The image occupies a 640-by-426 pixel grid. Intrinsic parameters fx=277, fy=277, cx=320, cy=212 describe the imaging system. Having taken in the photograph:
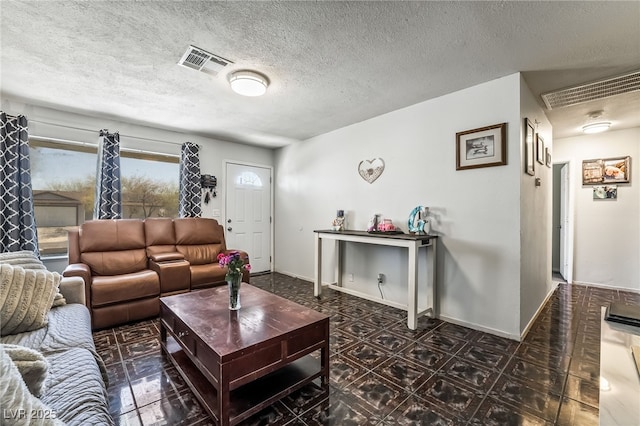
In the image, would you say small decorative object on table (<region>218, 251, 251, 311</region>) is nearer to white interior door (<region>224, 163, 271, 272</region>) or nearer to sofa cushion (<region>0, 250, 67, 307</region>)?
sofa cushion (<region>0, 250, 67, 307</region>)

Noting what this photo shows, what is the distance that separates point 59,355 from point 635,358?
7.38ft

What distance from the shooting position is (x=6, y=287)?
1470 mm

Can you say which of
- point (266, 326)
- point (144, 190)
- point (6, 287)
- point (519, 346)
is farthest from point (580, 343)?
point (144, 190)

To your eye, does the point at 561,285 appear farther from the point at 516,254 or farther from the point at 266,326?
the point at 266,326

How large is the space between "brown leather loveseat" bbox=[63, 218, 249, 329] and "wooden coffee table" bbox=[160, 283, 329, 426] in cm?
106

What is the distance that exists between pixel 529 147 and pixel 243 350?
3.11 metres

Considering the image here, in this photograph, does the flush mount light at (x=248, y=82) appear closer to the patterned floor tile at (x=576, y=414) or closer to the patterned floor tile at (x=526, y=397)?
the patterned floor tile at (x=526, y=397)

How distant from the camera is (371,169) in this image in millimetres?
3725

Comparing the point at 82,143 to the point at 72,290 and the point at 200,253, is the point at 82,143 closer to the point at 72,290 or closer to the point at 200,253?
the point at 200,253

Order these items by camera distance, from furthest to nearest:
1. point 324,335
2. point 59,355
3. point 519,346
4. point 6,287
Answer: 1. point 519,346
2. point 324,335
3. point 6,287
4. point 59,355

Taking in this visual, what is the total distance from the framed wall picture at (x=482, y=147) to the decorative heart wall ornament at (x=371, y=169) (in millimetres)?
983

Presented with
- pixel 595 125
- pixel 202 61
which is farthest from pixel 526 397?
pixel 595 125

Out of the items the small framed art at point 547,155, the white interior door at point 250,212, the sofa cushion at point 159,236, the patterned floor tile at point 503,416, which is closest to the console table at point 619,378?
the patterned floor tile at point 503,416

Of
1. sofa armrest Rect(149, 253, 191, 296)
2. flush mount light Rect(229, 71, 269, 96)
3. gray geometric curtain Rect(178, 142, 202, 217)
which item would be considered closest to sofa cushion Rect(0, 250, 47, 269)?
sofa armrest Rect(149, 253, 191, 296)
